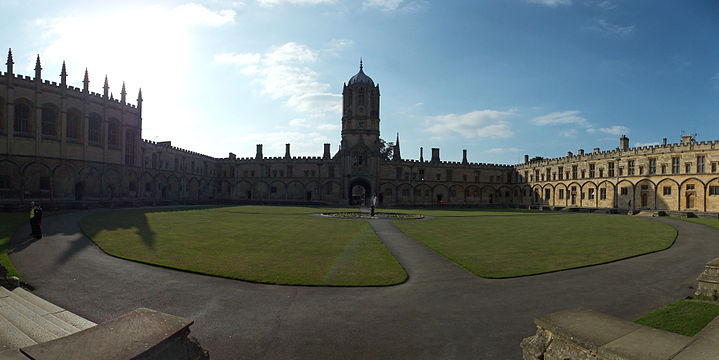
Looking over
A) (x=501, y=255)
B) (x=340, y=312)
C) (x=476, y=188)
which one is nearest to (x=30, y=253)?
(x=340, y=312)

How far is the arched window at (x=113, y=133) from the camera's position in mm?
45234

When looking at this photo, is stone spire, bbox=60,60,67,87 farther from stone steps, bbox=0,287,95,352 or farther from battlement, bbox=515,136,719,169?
battlement, bbox=515,136,719,169

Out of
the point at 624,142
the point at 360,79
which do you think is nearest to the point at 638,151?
the point at 624,142

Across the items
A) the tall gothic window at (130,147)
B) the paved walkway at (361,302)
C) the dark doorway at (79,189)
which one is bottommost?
the paved walkway at (361,302)

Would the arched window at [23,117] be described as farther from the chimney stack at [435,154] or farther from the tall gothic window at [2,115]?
the chimney stack at [435,154]

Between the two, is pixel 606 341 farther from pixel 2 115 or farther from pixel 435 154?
pixel 435 154

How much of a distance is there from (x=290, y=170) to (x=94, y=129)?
108 ft

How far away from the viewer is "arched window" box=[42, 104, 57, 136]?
38.4m

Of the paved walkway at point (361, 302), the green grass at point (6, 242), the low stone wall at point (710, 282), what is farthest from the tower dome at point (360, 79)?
the low stone wall at point (710, 282)

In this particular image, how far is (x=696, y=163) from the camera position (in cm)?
4384

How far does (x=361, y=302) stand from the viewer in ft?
27.7

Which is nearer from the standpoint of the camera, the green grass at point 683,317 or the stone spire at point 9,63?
the green grass at point 683,317

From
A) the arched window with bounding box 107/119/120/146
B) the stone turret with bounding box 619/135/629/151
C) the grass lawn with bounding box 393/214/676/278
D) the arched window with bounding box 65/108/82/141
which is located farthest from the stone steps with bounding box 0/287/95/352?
the stone turret with bounding box 619/135/629/151

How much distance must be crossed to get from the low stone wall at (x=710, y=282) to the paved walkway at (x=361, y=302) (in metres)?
0.60
